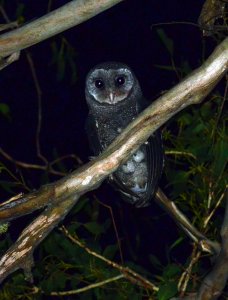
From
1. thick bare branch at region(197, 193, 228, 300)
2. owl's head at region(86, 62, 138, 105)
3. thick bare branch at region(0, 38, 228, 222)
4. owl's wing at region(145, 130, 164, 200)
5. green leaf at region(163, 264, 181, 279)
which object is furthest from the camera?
owl's head at region(86, 62, 138, 105)

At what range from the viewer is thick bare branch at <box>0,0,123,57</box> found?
4.55ft

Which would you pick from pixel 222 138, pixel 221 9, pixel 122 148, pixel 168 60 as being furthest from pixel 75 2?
pixel 168 60

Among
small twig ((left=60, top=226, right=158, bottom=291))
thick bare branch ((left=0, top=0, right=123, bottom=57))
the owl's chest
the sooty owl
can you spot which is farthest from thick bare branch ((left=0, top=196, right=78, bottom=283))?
the owl's chest

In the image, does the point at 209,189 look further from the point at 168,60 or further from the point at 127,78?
the point at 168,60

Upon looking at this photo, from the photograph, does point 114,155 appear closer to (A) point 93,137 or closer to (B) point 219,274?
(B) point 219,274

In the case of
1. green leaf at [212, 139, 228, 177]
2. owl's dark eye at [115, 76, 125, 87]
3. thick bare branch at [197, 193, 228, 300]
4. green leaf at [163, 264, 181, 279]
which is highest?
owl's dark eye at [115, 76, 125, 87]

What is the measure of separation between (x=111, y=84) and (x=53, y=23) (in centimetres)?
86

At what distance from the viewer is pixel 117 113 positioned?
228 cm

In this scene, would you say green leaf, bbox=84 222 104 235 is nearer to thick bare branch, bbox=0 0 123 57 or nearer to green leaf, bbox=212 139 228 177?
green leaf, bbox=212 139 228 177

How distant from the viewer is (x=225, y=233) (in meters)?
1.70

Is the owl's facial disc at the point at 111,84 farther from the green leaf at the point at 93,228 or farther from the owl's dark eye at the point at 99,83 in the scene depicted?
the green leaf at the point at 93,228

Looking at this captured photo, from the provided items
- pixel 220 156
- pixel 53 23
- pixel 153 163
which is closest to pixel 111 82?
pixel 153 163

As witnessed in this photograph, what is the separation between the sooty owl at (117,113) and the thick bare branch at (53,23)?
80cm

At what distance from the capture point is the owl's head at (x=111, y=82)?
2.22m
